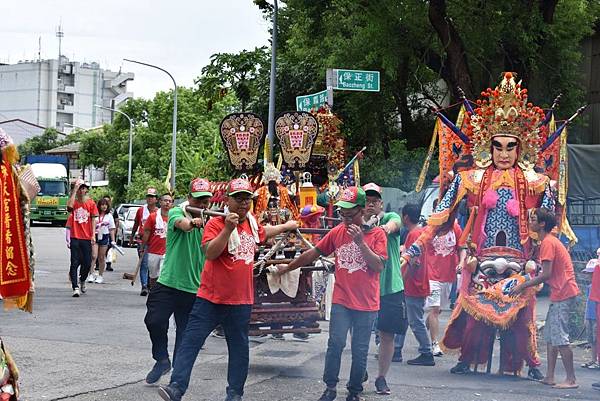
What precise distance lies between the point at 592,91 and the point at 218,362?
57.5ft

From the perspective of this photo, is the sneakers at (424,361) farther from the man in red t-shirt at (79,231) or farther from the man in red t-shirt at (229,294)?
the man in red t-shirt at (79,231)

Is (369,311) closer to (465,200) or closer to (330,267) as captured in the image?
(330,267)

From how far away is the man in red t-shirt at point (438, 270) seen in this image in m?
11.1

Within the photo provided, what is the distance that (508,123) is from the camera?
10.2 metres

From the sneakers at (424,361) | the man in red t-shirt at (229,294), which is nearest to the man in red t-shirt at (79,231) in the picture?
the sneakers at (424,361)

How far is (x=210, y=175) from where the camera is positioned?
124 ft

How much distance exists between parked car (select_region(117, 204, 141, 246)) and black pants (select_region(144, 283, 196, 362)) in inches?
998

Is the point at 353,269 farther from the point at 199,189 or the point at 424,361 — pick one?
the point at 424,361

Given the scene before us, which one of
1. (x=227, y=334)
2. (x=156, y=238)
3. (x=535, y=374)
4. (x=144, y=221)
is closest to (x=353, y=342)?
(x=227, y=334)

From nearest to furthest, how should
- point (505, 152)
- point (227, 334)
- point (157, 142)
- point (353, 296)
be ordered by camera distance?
point (227, 334)
point (353, 296)
point (505, 152)
point (157, 142)

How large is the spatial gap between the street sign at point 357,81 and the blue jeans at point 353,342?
9046 mm

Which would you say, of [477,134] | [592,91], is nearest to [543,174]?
[477,134]

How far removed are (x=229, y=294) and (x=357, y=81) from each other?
9945mm

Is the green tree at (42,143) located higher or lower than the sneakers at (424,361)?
higher
